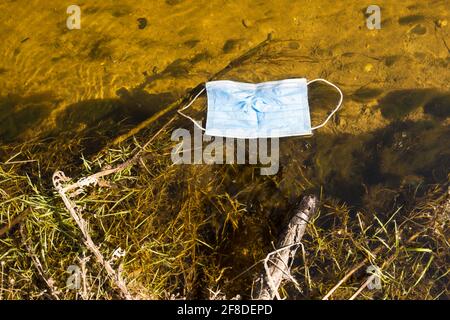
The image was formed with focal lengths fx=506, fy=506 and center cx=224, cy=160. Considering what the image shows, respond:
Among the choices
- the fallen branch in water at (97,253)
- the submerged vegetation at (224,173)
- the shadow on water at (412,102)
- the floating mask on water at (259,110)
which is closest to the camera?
the fallen branch in water at (97,253)

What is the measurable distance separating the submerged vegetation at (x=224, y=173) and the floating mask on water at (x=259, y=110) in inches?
4.5

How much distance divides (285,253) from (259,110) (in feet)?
3.10

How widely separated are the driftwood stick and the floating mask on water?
1.66 feet

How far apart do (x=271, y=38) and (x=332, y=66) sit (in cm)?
49

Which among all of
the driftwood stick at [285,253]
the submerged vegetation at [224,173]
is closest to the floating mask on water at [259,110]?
the submerged vegetation at [224,173]

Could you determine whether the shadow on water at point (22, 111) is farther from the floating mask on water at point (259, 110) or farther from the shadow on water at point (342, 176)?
the shadow on water at point (342, 176)

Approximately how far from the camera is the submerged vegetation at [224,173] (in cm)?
277

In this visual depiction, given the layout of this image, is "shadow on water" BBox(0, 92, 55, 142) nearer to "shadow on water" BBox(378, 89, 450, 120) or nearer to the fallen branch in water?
the fallen branch in water

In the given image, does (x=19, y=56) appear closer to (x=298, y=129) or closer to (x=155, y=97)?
(x=155, y=97)

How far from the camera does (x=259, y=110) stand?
10.4 feet

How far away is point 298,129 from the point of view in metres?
3.15

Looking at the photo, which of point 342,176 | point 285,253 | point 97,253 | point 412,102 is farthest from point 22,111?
point 412,102

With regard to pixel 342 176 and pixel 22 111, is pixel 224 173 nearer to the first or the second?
pixel 342 176
